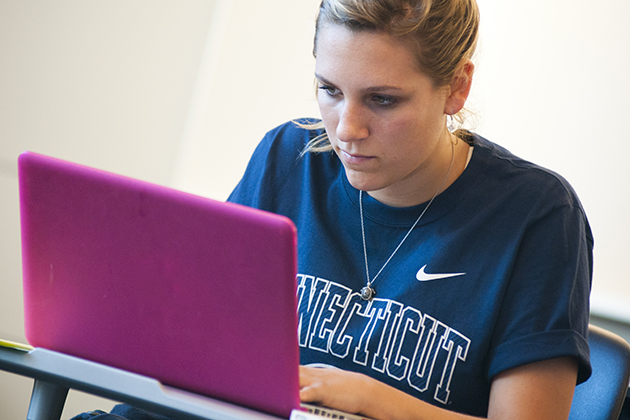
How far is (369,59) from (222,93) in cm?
114

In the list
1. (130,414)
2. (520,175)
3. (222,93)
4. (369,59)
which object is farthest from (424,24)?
(222,93)

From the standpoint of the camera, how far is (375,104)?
0.87m

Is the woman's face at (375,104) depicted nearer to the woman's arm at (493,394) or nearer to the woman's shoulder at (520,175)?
the woman's shoulder at (520,175)

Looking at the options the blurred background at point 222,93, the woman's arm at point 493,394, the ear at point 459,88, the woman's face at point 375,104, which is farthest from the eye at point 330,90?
the blurred background at point 222,93

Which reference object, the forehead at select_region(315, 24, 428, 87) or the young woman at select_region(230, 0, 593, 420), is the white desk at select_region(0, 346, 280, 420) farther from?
the forehead at select_region(315, 24, 428, 87)

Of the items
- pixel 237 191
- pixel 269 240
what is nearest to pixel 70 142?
pixel 237 191

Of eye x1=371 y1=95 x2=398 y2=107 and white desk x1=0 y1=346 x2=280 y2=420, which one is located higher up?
eye x1=371 y1=95 x2=398 y2=107

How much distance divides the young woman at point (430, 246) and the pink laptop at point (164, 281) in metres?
0.18

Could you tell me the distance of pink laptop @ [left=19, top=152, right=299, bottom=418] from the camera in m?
0.54

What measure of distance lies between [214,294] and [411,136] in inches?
17.5

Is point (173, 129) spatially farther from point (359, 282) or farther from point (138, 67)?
point (359, 282)

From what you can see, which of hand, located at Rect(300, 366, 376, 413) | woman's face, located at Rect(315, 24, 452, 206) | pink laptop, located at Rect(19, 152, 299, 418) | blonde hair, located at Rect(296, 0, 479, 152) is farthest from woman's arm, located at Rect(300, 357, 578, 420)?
blonde hair, located at Rect(296, 0, 479, 152)

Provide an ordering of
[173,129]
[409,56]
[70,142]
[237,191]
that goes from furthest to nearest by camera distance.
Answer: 1. [173,129]
2. [70,142]
3. [237,191]
4. [409,56]

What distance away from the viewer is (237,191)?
46.6 inches
